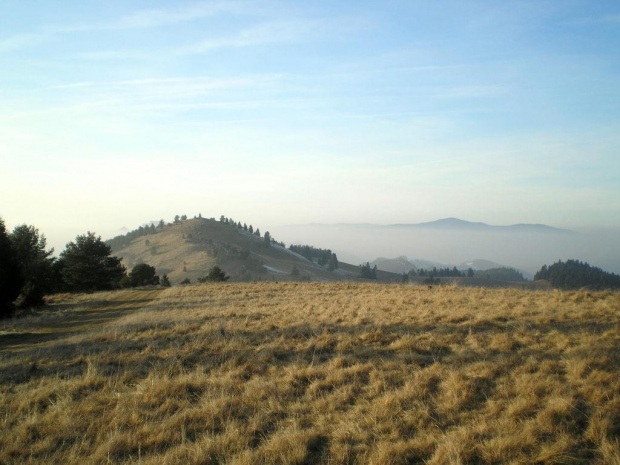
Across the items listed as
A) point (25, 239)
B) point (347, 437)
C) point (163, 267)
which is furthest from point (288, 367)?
point (163, 267)

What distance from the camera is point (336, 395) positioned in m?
5.83

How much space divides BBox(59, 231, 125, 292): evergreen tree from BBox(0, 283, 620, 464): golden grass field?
4129 centimetres

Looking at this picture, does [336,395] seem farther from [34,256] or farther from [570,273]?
[570,273]

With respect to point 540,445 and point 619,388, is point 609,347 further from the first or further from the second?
point 540,445

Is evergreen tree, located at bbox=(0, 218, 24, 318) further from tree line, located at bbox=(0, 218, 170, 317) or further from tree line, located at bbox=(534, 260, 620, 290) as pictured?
tree line, located at bbox=(534, 260, 620, 290)

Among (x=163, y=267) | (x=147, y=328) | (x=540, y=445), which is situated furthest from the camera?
(x=163, y=267)

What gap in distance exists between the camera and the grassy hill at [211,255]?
11912cm

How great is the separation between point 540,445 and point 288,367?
14.1 ft

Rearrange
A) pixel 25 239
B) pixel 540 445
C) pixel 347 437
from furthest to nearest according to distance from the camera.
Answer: pixel 25 239, pixel 347 437, pixel 540 445

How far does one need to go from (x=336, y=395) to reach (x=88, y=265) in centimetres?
4937

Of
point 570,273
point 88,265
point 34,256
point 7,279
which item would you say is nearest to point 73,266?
point 88,265

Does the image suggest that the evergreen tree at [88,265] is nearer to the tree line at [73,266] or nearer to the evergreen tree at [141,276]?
the tree line at [73,266]

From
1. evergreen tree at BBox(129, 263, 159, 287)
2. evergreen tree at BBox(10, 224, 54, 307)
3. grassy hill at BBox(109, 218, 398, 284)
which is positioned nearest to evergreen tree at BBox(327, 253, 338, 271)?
grassy hill at BBox(109, 218, 398, 284)

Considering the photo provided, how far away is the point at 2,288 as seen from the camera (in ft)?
72.9
